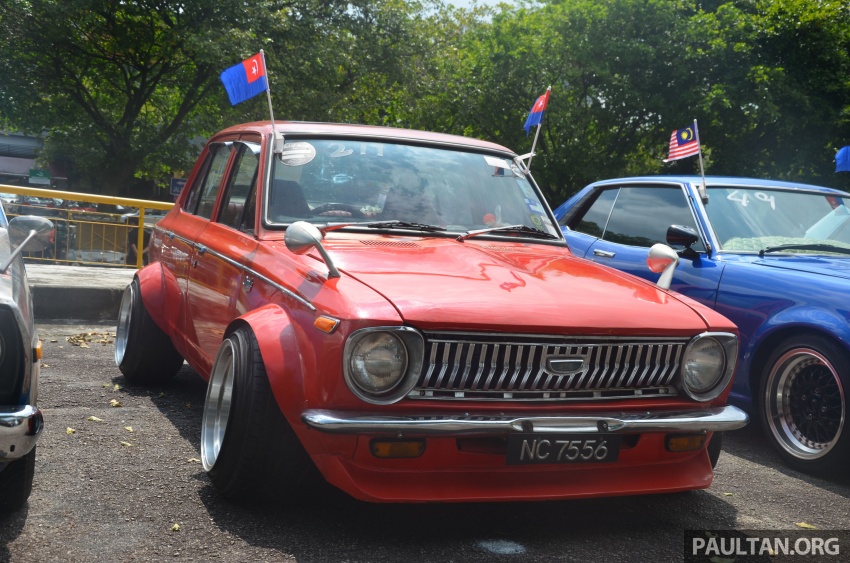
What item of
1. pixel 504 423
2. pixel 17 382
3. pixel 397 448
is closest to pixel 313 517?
pixel 397 448

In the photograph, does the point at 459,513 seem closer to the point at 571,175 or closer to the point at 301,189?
the point at 301,189

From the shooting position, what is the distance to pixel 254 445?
363 cm

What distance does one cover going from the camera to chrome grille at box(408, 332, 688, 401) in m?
3.42

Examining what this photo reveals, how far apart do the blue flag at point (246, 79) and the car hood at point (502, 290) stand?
216 centimetres

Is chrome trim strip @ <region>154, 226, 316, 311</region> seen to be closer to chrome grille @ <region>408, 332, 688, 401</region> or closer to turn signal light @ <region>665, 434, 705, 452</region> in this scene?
chrome grille @ <region>408, 332, 688, 401</region>

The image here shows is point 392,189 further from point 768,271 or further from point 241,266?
point 768,271

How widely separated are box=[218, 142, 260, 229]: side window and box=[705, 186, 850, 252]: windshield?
3.15m

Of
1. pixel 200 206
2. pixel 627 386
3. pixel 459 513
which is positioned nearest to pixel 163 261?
pixel 200 206

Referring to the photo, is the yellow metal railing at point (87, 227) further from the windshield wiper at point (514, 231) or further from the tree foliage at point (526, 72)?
the tree foliage at point (526, 72)

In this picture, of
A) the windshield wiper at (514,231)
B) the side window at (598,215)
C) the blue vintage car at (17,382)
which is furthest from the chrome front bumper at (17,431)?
the side window at (598,215)

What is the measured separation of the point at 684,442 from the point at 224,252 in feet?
7.97

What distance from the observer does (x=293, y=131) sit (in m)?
4.94

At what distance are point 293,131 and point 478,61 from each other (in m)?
26.8

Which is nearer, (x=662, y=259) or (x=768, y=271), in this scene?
(x=662, y=259)
